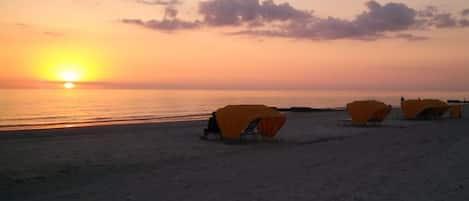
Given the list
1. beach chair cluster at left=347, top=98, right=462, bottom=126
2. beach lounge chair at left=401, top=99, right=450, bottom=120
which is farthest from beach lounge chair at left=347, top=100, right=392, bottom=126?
beach lounge chair at left=401, top=99, right=450, bottom=120

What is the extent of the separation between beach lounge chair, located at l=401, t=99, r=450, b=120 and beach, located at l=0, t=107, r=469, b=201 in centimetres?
1349

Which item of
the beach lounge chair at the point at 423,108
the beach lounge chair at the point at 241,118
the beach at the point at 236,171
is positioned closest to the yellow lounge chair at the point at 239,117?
the beach lounge chair at the point at 241,118

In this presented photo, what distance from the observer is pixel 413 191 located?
23.9 feet

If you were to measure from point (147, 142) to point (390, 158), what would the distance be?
833cm

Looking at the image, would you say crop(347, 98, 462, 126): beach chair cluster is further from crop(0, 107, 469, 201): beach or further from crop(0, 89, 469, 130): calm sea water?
crop(0, 89, 469, 130): calm sea water

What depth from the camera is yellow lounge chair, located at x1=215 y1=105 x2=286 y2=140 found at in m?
15.3

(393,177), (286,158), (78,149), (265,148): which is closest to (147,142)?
(78,149)

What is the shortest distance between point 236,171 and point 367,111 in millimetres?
14977

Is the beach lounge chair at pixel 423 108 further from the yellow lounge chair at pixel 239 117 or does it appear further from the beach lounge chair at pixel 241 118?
the yellow lounge chair at pixel 239 117

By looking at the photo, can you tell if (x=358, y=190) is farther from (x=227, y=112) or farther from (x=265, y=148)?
(x=227, y=112)

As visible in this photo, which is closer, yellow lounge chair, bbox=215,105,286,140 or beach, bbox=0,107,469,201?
beach, bbox=0,107,469,201

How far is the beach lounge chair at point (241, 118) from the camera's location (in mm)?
15328

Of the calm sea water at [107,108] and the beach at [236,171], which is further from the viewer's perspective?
the calm sea water at [107,108]

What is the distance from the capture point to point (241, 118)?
15398 mm
